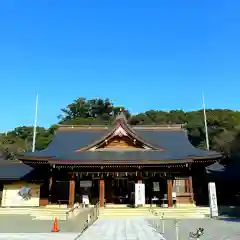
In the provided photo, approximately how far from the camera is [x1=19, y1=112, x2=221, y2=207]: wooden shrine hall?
77.1 ft

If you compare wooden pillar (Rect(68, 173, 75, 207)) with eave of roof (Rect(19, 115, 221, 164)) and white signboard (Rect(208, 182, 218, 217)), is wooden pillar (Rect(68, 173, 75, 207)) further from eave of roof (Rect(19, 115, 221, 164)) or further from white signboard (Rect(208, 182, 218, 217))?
white signboard (Rect(208, 182, 218, 217))

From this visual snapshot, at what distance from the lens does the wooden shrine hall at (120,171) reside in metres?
23.5

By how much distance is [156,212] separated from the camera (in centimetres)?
2081

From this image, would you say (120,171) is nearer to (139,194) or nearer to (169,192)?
(139,194)

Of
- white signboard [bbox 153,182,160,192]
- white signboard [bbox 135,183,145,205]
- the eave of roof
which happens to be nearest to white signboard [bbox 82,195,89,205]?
the eave of roof

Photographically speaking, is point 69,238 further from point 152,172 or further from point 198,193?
point 198,193

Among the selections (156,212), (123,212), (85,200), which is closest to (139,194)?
(123,212)

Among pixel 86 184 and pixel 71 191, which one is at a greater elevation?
pixel 86 184

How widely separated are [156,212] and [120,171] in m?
5.00

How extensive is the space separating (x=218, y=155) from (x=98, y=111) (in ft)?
247

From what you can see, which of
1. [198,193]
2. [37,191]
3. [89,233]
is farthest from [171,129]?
[89,233]

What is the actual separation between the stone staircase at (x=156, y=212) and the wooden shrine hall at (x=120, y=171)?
4.54 ft

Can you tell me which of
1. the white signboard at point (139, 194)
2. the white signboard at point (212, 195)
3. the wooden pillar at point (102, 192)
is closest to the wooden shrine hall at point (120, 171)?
the wooden pillar at point (102, 192)

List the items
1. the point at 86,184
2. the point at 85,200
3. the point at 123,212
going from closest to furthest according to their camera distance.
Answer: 1. the point at 123,212
2. the point at 85,200
3. the point at 86,184
